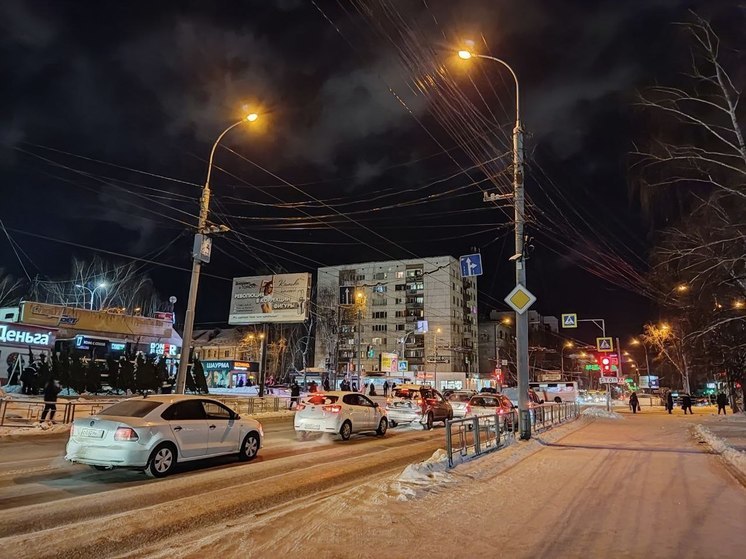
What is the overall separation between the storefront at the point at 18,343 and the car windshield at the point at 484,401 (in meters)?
25.4

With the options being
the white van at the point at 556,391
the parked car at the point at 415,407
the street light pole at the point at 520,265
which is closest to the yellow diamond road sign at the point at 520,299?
the street light pole at the point at 520,265

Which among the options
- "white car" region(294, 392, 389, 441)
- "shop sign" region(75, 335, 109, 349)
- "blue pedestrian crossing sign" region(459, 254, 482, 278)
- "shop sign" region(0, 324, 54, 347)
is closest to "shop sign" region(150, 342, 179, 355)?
"shop sign" region(75, 335, 109, 349)

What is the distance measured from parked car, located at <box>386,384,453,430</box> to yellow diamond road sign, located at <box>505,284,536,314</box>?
8.28m

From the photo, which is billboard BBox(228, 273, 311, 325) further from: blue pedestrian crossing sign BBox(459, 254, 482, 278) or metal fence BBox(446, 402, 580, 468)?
metal fence BBox(446, 402, 580, 468)

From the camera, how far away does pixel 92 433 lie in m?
9.46

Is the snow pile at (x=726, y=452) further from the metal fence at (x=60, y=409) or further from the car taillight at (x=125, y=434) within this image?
the metal fence at (x=60, y=409)

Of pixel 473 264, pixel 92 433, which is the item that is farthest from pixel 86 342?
pixel 92 433

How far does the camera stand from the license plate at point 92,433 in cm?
940

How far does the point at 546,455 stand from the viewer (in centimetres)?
1263

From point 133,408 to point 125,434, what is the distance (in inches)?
37.8

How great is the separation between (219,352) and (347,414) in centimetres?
7828

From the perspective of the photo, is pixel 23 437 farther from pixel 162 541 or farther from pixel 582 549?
pixel 582 549

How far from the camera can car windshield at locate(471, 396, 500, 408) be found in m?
24.8

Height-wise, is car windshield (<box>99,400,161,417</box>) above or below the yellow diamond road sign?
below
